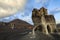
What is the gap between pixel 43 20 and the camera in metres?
117

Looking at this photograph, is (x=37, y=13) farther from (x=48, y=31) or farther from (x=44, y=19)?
(x=48, y=31)

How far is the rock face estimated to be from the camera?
383 ft

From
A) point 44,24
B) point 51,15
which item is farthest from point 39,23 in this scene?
point 51,15

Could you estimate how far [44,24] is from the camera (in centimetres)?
11825

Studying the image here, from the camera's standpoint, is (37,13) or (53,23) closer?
(37,13)

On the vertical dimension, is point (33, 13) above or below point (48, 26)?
above

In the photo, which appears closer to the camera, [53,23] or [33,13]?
[33,13]

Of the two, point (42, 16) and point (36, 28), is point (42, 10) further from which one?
point (36, 28)

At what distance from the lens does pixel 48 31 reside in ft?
396

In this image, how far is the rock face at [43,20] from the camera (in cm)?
11669

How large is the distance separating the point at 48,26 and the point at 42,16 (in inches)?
356

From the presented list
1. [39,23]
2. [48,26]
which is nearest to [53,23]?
[48,26]

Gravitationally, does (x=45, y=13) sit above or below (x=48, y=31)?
above

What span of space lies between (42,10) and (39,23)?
360 inches
